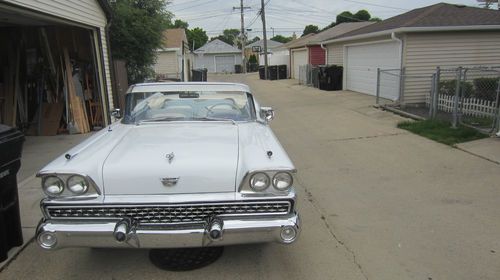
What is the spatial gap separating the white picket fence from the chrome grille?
851 cm

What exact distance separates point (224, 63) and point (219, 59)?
898 mm

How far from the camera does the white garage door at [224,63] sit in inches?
2409

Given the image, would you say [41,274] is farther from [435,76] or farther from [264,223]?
[435,76]

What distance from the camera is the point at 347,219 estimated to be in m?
4.88

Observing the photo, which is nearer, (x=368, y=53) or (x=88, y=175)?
(x=88, y=175)

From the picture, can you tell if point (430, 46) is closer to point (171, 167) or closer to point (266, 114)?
point (266, 114)

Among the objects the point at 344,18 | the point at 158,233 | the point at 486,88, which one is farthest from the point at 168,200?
the point at 344,18

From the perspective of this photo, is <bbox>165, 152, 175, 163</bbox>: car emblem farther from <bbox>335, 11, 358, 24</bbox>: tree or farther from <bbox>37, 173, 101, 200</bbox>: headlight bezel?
<bbox>335, 11, 358, 24</bbox>: tree

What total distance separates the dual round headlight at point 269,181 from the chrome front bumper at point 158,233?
0.76ft

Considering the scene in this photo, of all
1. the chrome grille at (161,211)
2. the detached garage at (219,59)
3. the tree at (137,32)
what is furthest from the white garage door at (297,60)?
the chrome grille at (161,211)

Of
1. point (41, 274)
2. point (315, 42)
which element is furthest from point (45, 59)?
point (315, 42)

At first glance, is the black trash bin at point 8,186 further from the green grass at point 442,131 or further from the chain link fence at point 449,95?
the chain link fence at point 449,95

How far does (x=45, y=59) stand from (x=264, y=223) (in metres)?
9.87

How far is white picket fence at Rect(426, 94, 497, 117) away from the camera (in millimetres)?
10336
